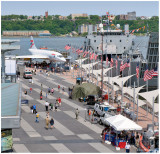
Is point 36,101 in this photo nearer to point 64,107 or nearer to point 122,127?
point 64,107

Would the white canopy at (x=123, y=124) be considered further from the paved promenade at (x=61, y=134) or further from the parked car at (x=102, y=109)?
the parked car at (x=102, y=109)

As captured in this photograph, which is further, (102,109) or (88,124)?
(102,109)

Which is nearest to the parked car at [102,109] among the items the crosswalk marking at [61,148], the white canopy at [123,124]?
the white canopy at [123,124]

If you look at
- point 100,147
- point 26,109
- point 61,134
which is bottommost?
point 26,109

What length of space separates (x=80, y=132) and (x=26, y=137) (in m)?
4.66

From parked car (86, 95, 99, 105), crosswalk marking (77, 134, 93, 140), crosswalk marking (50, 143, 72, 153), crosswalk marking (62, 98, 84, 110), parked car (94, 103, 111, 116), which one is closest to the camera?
crosswalk marking (50, 143, 72, 153)

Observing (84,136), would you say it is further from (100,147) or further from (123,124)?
(123,124)

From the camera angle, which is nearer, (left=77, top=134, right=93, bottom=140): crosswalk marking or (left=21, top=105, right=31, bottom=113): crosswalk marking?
(left=77, top=134, right=93, bottom=140): crosswalk marking

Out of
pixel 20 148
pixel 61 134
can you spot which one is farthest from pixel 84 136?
pixel 20 148

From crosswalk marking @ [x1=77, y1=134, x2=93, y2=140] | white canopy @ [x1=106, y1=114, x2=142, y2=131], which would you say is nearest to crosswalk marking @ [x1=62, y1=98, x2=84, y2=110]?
crosswalk marking @ [x1=77, y1=134, x2=93, y2=140]

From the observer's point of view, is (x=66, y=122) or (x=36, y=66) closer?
(x=66, y=122)

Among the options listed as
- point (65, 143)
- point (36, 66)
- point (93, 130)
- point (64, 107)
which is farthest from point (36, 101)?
point (36, 66)

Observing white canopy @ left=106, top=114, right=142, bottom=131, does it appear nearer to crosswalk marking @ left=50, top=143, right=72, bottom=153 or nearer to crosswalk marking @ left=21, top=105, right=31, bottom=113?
crosswalk marking @ left=50, top=143, right=72, bottom=153

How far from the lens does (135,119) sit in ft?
137
